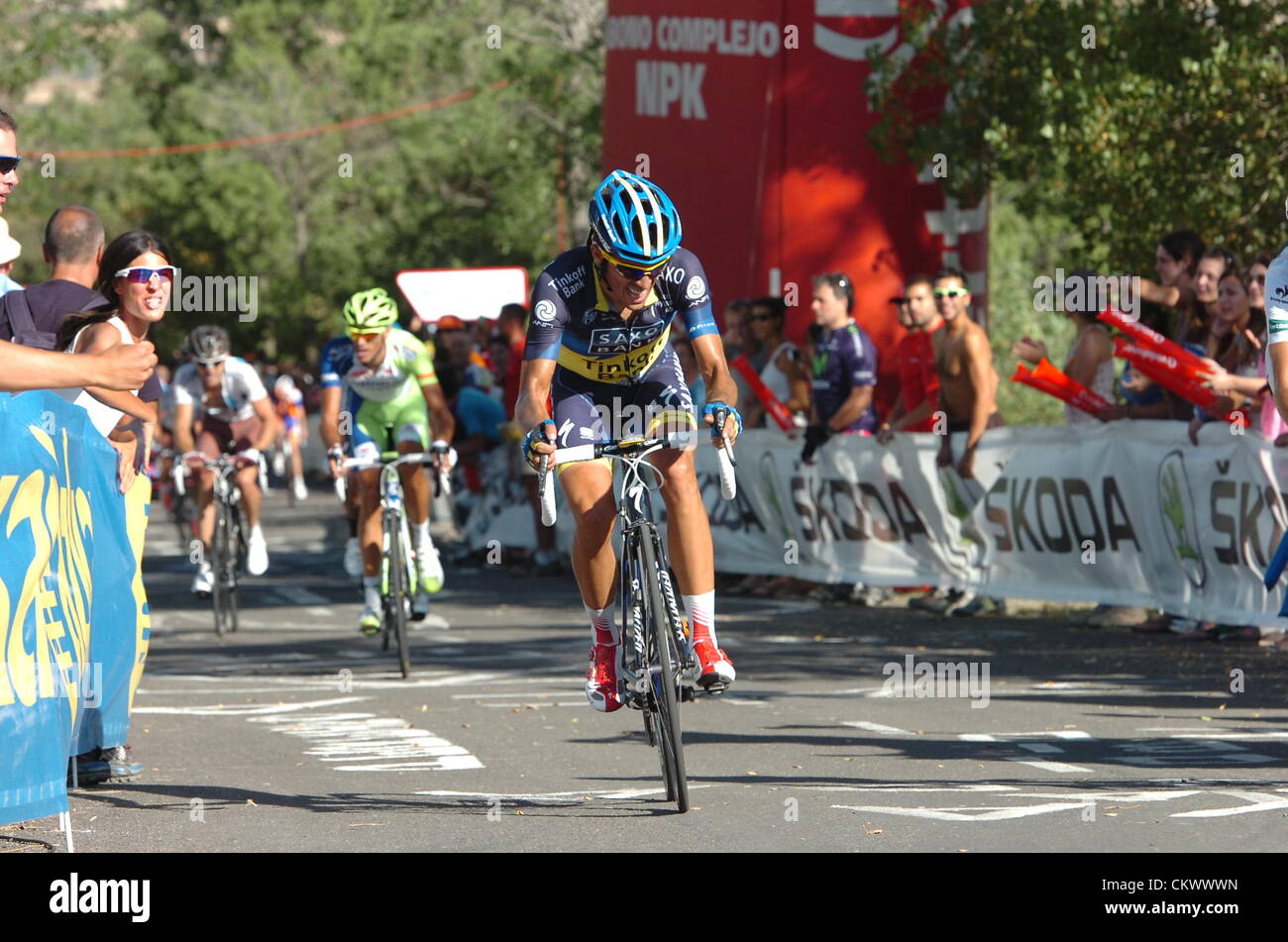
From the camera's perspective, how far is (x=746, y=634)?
47.4ft

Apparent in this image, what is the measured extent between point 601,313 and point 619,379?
0.34 m

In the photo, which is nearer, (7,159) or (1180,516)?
(7,159)

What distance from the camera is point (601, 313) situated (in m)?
8.36

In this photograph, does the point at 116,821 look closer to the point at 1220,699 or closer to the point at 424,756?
the point at 424,756

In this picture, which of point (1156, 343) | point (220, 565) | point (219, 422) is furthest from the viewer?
point (219, 422)

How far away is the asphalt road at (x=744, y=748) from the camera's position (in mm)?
7234

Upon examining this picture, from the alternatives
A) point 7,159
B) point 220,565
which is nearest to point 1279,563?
point 7,159

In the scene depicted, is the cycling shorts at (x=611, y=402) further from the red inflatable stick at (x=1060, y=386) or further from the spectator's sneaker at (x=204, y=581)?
the spectator's sneaker at (x=204, y=581)

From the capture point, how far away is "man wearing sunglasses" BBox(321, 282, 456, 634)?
13.3 metres

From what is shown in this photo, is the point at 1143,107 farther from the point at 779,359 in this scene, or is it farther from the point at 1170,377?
the point at 1170,377

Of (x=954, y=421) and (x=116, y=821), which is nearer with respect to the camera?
(x=116, y=821)

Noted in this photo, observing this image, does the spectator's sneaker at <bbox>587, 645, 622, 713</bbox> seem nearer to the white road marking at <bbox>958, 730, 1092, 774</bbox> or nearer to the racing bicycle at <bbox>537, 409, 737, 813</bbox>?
the racing bicycle at <bbox>537, 409, 737, 813</bbox>

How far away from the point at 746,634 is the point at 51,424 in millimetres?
7865
